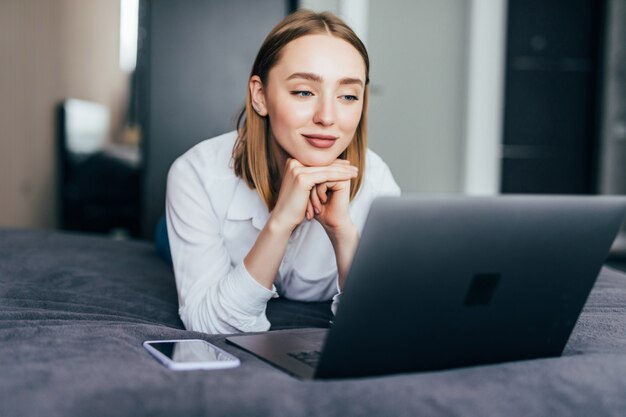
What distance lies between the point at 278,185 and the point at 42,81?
3699mm

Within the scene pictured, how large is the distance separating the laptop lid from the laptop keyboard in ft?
0.34

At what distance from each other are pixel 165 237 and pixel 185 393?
1.32 metres

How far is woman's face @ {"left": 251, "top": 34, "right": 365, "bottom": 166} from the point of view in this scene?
1290 mm

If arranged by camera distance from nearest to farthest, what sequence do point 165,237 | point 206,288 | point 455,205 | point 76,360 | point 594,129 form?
point 455,205, point 76,360, point 206,288, point 165,237, point 594,129

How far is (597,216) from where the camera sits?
88 centimetres

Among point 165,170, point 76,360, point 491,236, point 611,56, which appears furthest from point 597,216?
point 611,56

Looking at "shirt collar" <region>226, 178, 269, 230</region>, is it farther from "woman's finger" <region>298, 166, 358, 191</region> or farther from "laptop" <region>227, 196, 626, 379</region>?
"laptop" <region>227, 196, 626, 379</region>

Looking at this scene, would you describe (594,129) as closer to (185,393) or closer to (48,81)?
(48,81)

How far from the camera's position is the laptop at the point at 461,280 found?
2.58 ft

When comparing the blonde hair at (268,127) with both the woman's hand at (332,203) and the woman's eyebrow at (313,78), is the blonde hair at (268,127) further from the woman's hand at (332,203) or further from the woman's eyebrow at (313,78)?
the woman's hand at (332,203)

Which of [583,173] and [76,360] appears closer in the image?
[76,360]

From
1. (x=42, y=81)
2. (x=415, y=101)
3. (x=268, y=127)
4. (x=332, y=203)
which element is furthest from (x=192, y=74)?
(x=332, y=203)

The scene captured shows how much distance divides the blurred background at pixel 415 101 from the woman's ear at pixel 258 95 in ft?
9.78

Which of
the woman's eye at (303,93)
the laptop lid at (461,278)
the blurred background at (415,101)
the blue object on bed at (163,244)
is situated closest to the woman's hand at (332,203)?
the woman's eye at (303,93)
